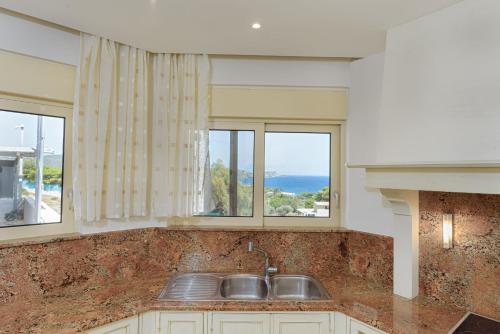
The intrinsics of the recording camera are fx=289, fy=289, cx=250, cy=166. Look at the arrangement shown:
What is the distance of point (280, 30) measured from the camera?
1913 mm

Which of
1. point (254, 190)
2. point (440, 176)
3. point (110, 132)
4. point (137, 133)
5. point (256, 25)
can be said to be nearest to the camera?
point (440, 176)

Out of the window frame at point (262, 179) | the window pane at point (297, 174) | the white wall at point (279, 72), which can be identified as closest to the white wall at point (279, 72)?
the white wall at point (279, 72)

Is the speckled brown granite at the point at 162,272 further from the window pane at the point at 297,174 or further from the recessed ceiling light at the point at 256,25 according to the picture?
the recessed ceiling light at the point at 256,25

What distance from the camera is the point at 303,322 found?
5.92ft

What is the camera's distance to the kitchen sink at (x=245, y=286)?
2.25m

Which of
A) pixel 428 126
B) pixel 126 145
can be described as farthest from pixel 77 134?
pixel 428 126

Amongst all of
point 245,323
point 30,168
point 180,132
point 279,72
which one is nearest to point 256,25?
point 279,72

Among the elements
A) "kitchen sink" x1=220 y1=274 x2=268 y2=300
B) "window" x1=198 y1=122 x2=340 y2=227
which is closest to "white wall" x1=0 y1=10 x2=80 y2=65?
"window" x1=198 y1=122 x2=340 y2=227

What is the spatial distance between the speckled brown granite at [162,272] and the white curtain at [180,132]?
0.30 m

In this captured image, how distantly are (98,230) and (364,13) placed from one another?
231cm

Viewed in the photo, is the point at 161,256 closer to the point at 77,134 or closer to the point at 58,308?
the point at 58,308

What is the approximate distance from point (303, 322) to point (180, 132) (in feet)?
5.37

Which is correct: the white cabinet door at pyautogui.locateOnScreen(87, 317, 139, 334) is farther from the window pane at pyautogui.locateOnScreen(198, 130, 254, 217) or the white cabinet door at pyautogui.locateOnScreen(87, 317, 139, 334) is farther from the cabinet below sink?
the window pane at pyautogui.locateOnScreen(198, 130, 254, 217)

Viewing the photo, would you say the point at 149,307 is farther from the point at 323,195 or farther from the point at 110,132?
the point at 323,195
